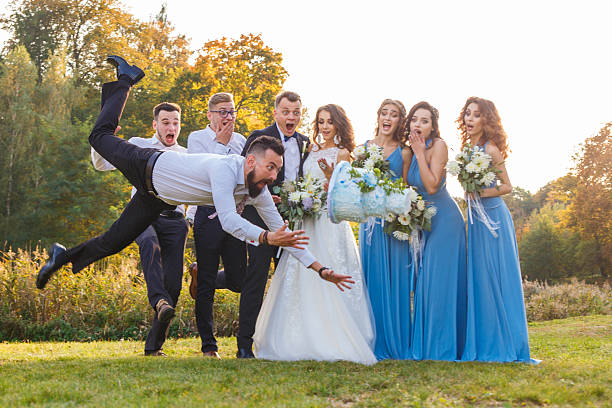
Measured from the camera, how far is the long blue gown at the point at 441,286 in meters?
6.50

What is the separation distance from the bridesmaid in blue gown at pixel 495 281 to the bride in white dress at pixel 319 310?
46.1 inches

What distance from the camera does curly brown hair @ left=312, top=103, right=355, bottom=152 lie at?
23.5 ft

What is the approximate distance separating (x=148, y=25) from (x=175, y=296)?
3711cm

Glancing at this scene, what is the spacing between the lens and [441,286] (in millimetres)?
6605

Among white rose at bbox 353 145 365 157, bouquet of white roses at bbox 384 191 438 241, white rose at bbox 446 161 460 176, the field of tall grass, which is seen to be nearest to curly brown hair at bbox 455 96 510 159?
white rose at bbox 446 161 460 176

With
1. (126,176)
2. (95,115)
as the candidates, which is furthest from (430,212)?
(95,115)

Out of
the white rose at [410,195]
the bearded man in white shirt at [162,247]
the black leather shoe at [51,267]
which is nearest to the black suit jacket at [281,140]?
the bearded man in white shirt at [162,247]

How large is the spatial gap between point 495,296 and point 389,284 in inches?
46.0

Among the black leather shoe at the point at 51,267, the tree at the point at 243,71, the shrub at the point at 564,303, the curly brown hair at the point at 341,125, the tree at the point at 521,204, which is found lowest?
the shrub at the point at 564,303

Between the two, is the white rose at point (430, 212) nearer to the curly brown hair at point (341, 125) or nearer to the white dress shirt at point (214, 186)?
the curly brown hair at point (341, 125)

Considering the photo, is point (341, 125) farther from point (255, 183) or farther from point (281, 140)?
point (255, 183)

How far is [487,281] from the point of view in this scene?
256 inches

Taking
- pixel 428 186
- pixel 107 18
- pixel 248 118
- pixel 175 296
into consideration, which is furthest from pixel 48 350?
pixel 107 18

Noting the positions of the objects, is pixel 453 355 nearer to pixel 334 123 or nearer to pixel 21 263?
pixel 334 123
